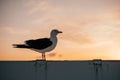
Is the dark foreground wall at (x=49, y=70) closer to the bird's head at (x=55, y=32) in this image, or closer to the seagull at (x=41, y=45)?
the seagull at (x=41, y=45)

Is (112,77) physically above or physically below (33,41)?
below

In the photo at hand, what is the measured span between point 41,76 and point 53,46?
0.47 m

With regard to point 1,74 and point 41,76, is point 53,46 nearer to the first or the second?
point 41,76

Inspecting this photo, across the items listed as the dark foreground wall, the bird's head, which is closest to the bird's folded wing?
the bird's head

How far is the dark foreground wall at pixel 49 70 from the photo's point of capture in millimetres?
2912

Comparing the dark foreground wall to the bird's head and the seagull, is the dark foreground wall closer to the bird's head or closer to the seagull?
the seagull

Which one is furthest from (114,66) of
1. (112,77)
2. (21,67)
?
(21,67)

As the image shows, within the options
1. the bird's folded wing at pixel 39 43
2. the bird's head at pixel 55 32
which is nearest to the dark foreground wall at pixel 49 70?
the bird's folded wing at pixel 39 43

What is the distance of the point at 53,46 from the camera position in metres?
3.28

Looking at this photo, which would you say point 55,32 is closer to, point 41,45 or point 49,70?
point 41,45

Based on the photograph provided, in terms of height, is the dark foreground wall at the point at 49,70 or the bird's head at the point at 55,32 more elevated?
the bird's head at the point at 55,32

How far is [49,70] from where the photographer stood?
2.95 m

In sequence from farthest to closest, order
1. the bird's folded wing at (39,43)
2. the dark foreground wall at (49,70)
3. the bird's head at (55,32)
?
the bird's head at (55,32)
the bird's folded wing at (39,43)
the dark foreground wall at (49,70)

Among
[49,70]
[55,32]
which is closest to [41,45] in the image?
[55,32]
